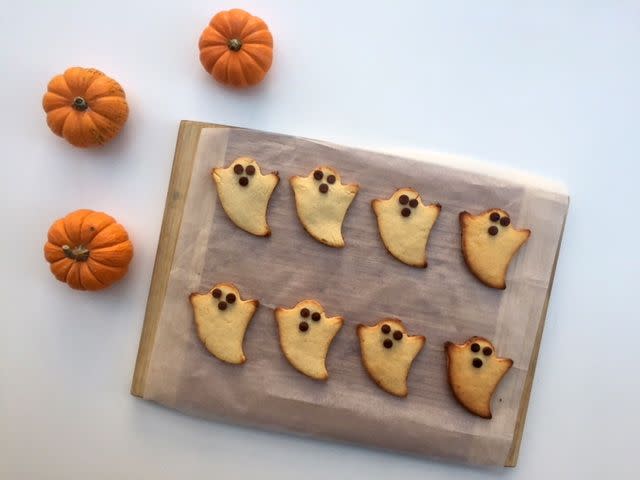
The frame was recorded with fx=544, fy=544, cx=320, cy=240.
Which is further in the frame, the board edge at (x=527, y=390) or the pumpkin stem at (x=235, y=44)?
the board edge at (x=527, y=390)

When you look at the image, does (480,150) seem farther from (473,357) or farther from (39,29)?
(39,29)

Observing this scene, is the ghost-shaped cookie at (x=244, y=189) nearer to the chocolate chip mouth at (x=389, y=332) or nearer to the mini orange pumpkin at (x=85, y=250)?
the mini orange pumpkin at (x=85, y=250)

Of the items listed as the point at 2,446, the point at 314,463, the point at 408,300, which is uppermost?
the point at 408,300

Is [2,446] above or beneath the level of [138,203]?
beneath

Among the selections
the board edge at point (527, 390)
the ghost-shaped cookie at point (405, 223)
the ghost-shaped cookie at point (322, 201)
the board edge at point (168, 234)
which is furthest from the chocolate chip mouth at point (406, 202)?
the board edge at point (168, 234)

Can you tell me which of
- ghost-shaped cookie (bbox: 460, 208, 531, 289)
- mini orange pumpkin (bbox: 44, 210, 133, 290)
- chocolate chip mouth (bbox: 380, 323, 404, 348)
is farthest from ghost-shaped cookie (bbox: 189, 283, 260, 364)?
ghost-shaped cookie (bbox: 460, 208, 531, 289)

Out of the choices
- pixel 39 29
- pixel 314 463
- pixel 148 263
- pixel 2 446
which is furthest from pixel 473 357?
pixel 39 29
